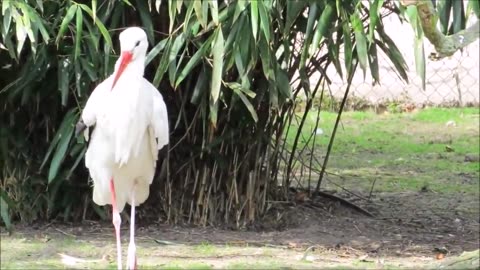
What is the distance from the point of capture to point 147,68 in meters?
5.67

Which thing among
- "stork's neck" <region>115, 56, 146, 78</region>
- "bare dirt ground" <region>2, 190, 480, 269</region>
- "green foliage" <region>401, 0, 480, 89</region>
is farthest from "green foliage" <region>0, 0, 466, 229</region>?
"green foliage" <region>401, 0, 480, 89</region>

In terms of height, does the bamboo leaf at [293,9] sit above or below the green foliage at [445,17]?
above

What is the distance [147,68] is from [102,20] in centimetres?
44

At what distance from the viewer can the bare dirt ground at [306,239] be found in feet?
17.3

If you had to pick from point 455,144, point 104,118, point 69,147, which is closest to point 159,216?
point 69,147

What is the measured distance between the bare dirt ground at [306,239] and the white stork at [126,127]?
1.51 feet

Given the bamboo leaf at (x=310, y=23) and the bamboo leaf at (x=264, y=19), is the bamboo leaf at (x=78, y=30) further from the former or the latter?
the bamboo leaf at (x=310, y=23)

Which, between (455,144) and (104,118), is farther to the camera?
(455,144)

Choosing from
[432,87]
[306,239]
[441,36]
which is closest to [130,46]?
[441,36]

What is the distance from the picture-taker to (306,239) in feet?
18.7

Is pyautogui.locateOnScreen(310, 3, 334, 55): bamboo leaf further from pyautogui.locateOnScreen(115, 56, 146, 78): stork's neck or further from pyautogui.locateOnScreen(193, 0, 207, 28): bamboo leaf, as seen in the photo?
pyautogui.locateOnScreen(115, 56, 146, 78): stork's neck

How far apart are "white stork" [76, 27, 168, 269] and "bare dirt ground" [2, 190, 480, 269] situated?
46 cm

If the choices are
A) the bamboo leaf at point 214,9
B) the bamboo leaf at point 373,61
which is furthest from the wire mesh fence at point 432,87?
the bamboo leaf at point 214,9

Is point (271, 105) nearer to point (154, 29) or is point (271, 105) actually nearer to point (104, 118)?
point (154, 29)
